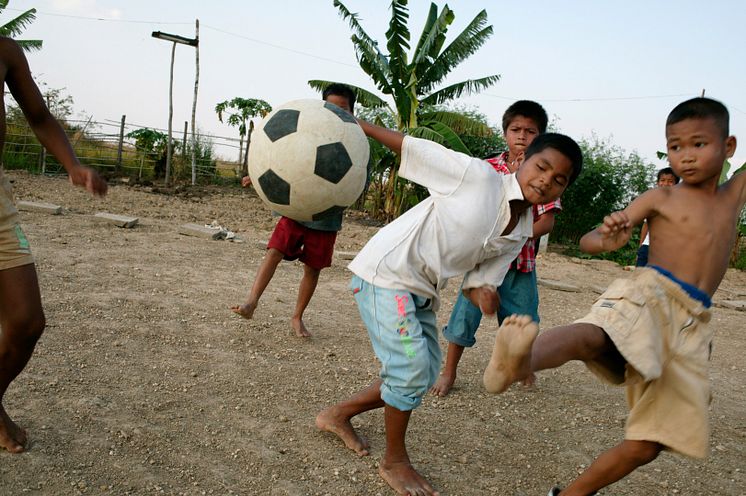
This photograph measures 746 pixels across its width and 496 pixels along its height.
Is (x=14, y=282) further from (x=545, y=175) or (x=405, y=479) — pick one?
(x=545, y=175)

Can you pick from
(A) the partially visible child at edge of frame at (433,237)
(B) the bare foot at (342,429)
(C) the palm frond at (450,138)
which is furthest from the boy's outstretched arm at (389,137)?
(C) the palm frond at (450,138)

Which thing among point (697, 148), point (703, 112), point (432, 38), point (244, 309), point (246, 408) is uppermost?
point (432, 38)

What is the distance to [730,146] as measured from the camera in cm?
241

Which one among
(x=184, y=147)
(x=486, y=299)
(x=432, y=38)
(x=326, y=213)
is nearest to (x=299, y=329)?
(x=326, y=213)

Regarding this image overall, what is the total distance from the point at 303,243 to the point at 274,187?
5.53 feet

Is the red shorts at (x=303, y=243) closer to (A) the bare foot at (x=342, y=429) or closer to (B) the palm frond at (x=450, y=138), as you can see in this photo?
(A) the bare foot at (x=342, y=429)

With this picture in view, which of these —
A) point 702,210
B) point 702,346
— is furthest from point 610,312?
point 702,210

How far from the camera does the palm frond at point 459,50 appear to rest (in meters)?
12.1

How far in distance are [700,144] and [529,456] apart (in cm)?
173

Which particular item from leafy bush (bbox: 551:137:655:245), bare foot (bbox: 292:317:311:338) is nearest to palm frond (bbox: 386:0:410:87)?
leafy bush (bbox: 551:137:655:245)

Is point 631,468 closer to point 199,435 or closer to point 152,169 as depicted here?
point 199,435

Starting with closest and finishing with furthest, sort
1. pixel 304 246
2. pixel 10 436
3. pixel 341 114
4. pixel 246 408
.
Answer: pixel 10 436
pixel 341 114
pixel 246 408
pixel 304 246

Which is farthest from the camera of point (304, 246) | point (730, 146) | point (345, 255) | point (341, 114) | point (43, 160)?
point (43, 160)

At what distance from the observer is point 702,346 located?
7.43ft
